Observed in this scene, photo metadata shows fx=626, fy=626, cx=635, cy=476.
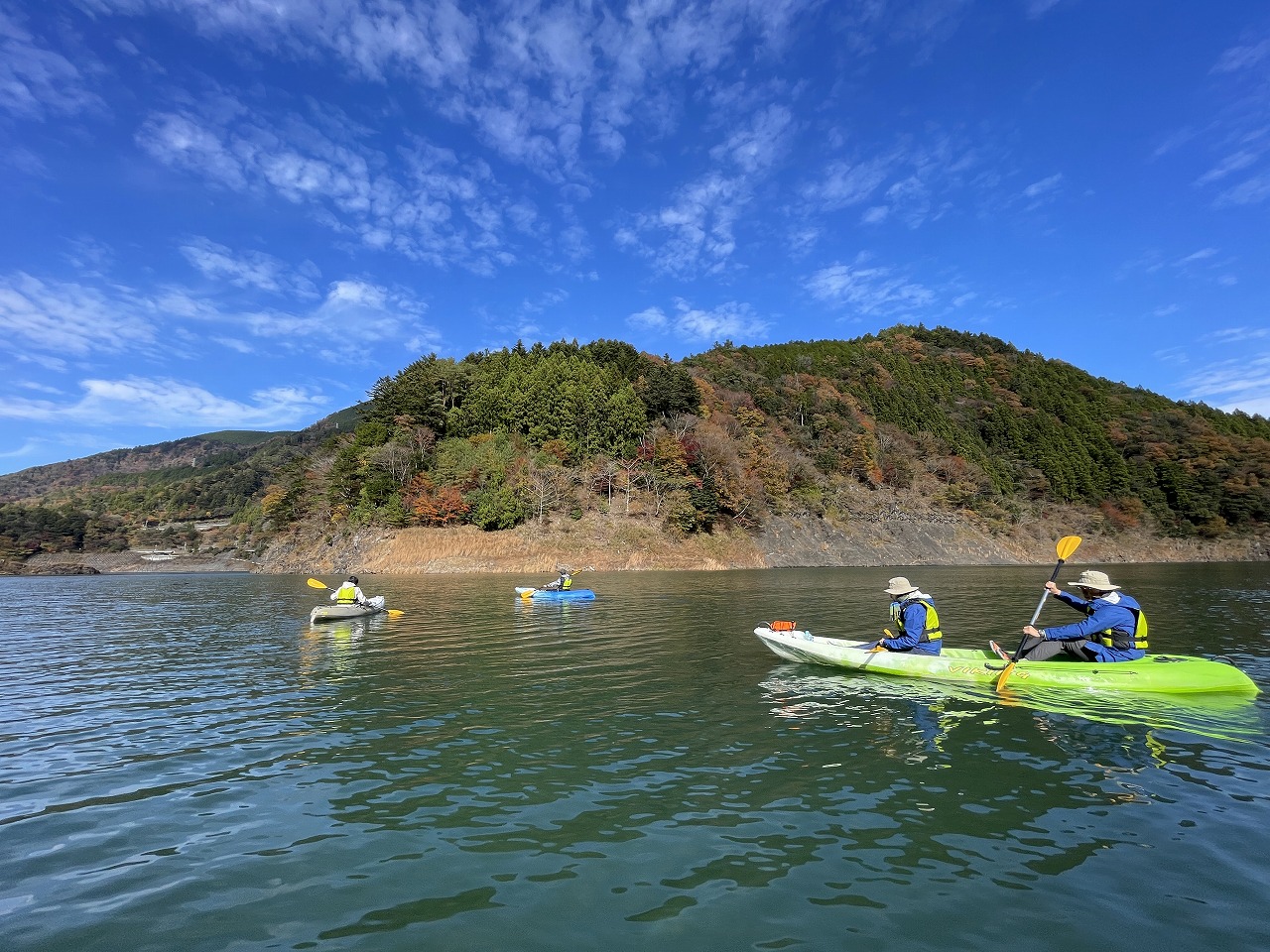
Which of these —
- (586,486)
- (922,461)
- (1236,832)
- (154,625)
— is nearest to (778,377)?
(922,461)

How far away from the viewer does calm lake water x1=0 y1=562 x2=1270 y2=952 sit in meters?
4.92

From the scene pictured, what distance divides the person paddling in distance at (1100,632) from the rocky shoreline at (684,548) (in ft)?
145

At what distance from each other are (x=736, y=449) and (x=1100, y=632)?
58483mm

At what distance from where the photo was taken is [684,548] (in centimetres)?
5972

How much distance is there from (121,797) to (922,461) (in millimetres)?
98296

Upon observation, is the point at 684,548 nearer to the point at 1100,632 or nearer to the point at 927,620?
the point at 927,620

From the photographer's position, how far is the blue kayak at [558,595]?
97.3 ft

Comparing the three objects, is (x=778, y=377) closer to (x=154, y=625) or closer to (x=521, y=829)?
(x=154, y=625)

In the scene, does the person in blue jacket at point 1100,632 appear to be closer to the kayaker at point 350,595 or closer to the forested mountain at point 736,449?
the kayaker at point 350,595

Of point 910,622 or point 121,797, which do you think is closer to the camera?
point 121,797

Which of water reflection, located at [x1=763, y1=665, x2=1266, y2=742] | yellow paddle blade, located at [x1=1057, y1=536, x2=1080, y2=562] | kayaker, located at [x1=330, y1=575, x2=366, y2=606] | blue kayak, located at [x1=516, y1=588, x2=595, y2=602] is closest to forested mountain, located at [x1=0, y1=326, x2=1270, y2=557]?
blue kayak, located at [x1=516, y1=588, x2=595, y2=602]

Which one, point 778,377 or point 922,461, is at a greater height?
point 778,377

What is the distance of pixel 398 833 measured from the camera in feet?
21.2

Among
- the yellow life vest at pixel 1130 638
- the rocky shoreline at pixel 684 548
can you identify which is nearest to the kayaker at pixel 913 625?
the yellow life vest at pixel 1130 638
